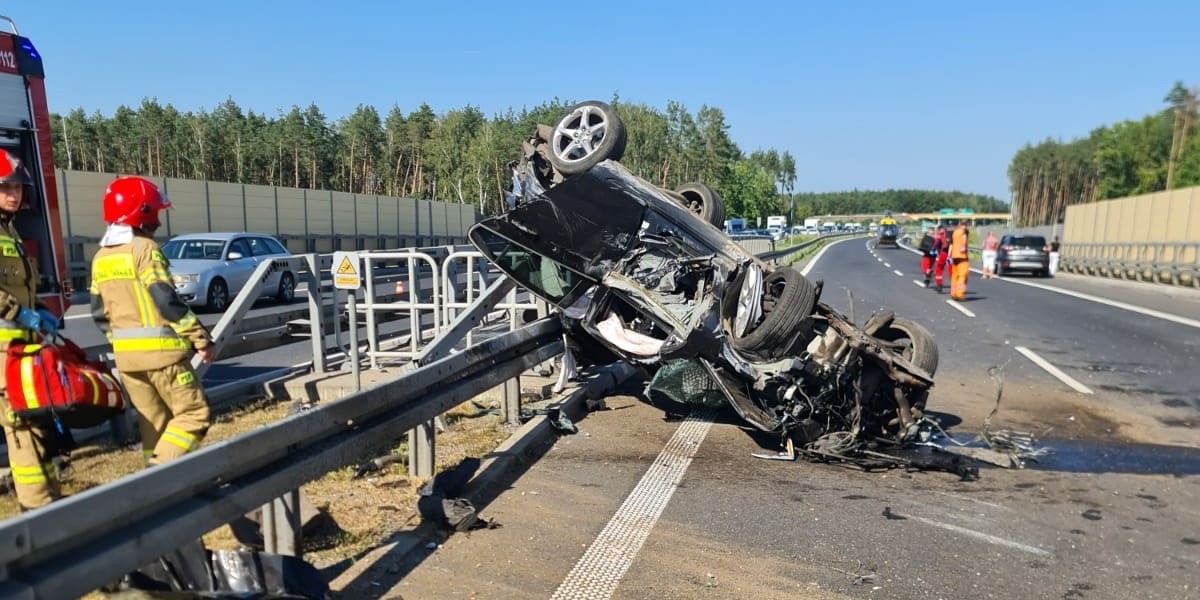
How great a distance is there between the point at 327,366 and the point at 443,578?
4.62 meters

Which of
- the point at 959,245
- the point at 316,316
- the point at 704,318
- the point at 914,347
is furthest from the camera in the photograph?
the point at 959,245

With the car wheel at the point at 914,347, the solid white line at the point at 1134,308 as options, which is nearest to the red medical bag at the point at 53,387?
the car wheel at the point at 914,347

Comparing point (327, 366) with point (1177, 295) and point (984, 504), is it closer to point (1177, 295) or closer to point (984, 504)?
point (984, 504)

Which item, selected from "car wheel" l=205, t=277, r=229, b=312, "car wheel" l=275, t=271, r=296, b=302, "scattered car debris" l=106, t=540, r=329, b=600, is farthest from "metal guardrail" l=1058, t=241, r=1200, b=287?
"scattered car debris" l=106, t=540, r=329, b=600

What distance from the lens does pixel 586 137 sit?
22.5 feet

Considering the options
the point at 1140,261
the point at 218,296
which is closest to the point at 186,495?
the point at 218,296

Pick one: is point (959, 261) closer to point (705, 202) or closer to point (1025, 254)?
point (705, 202)

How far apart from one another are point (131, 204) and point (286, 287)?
14.3 meters

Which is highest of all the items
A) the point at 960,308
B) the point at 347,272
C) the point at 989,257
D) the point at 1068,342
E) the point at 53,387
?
the point at 347,272

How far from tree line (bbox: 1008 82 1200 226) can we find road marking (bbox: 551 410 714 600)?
170 feet

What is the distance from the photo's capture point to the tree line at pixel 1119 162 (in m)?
69.1

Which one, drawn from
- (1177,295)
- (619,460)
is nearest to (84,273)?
(619,460)

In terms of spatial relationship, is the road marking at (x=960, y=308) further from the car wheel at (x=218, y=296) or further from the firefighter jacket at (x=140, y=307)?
the car wheel at (x=218, y=296)

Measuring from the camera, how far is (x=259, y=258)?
17.0 metres
